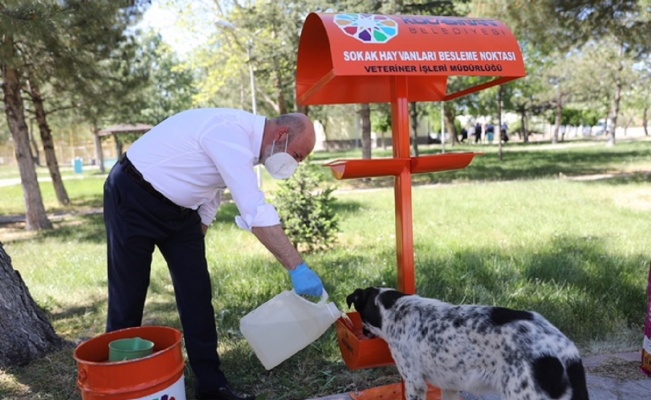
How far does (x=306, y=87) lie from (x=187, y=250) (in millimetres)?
1299

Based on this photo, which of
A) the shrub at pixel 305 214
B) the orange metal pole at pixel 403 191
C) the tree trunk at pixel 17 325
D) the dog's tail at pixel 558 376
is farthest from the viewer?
the shrub at pixel 305 214

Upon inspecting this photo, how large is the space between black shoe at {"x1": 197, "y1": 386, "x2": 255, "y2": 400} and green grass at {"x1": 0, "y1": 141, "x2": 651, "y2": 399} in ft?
0.51

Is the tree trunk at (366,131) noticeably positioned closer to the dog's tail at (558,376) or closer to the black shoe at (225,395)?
the black shoe at (225,395)

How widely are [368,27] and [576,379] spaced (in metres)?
1.88

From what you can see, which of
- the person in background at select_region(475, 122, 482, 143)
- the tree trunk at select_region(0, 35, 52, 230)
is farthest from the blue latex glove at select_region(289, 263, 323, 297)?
the person in background at select_region(475, 122, 482, 143)

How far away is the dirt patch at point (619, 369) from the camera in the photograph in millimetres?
3371

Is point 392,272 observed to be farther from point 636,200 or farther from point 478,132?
point 478,132

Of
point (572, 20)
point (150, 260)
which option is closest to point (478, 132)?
point (572, 20)

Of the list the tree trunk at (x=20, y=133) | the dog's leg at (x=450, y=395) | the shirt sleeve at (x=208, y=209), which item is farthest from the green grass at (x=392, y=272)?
the shirt sleeve at (x=208, y=209)

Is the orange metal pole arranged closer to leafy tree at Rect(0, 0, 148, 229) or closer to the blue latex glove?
the blue latex glove

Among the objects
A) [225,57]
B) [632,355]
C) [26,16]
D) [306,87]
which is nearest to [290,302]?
[306,87]

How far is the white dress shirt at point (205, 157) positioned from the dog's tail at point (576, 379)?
1421 mm

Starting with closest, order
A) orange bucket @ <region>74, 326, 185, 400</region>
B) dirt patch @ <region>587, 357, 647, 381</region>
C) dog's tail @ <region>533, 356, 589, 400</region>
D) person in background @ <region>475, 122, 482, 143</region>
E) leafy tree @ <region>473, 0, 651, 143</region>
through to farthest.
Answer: orange bucket @ <region>74, 326, 185, 400</region> → dog's tail @ <region>533, 356, 589, 400</region> → dirt patch @ <region>587, 357, 647, 381</region> → leafy tree @ <region>473, 0, 651, 143</region> → person in background @ <region>475, 122, 482, 143</region>

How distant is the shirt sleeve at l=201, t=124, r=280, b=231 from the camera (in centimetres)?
251
